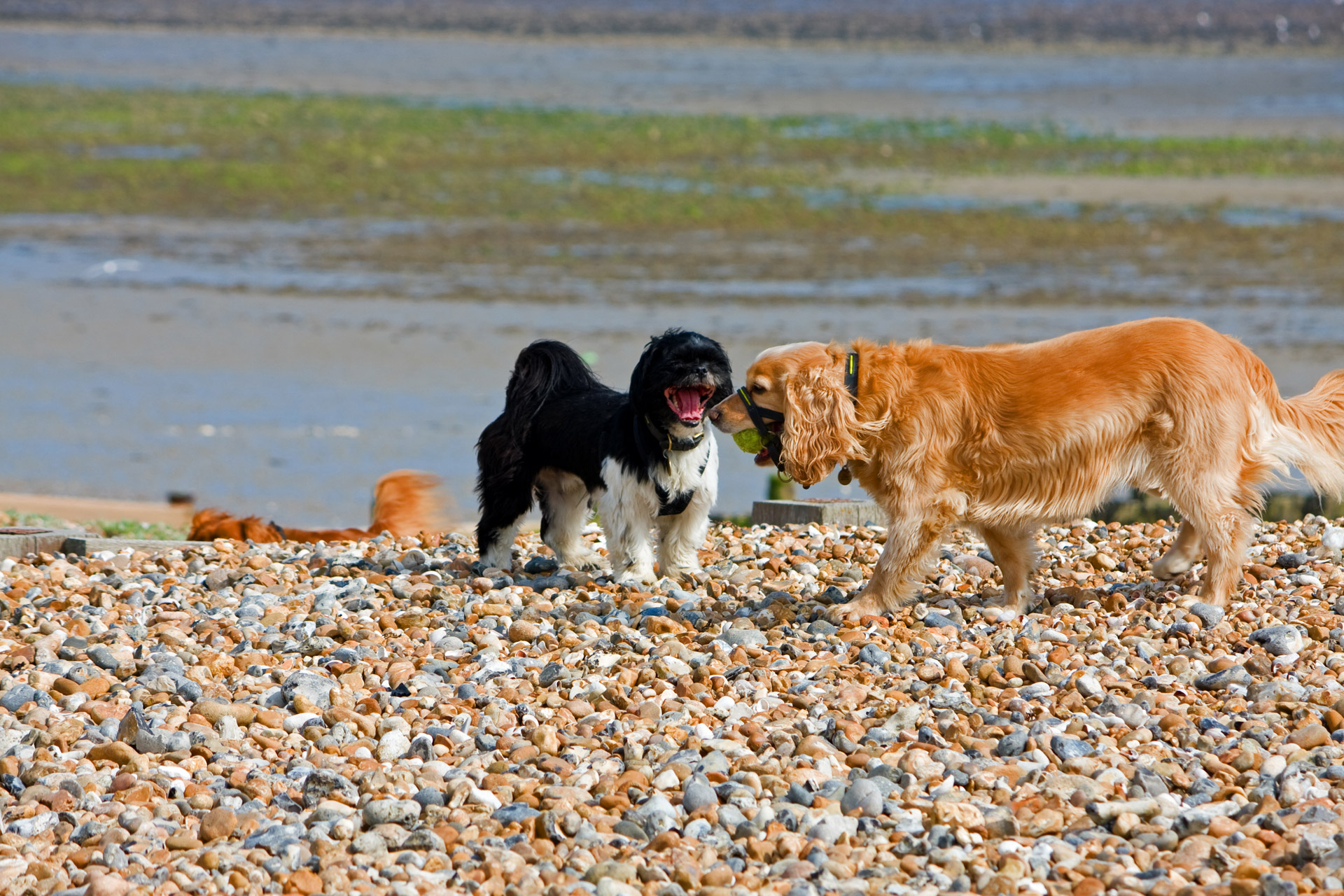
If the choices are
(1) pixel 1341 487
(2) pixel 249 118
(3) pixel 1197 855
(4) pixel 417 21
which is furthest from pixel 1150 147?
(4) pixel 417 21

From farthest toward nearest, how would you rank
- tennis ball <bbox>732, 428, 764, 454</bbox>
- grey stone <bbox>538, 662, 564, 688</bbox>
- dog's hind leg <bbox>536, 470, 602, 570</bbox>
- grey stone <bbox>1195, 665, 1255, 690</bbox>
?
dog's hind leg <bbox>536, 470, 602, 570</bbox> < tennis ball <bbox>732, 428, 764, 454</bbox> < grey stone <bbox>538, 662, 564, 688</bbox> < grey stone <bbox>1195, 665, 1255, 690</bbox>

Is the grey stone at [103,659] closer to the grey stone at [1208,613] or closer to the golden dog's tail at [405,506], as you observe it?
the golden dog's tail at [405,506]

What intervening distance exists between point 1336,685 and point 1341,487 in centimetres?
138

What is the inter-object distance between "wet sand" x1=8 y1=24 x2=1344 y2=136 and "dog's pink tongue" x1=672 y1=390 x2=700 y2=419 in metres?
29.6

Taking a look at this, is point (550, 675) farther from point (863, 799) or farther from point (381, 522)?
point (381, 522)

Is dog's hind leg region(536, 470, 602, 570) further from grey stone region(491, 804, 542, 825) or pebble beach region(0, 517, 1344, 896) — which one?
grey stone region(491, 804, 542, 825)

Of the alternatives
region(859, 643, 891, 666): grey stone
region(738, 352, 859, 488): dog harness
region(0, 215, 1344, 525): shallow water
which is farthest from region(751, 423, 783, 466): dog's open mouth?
region(0, 215, 1344, 525): shallow water

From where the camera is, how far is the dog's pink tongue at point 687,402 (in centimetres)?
623

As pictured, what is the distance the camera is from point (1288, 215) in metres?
23.0

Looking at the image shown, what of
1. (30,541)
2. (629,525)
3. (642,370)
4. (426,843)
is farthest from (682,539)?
(30,541)

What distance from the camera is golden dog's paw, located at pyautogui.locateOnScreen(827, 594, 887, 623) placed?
5.89m

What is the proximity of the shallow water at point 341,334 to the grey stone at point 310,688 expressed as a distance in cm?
436

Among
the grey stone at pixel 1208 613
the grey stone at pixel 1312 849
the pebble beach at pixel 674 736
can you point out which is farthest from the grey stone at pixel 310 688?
the grey stone at pixel 1208 613

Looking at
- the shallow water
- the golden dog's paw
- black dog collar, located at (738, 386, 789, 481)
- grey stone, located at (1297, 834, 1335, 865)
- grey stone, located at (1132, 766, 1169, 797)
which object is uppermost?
→ the shallow water
